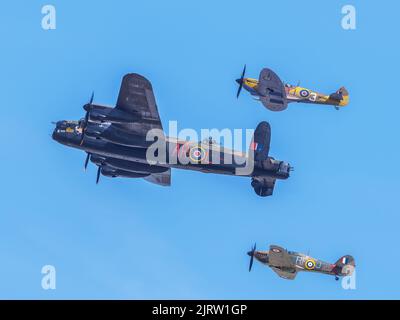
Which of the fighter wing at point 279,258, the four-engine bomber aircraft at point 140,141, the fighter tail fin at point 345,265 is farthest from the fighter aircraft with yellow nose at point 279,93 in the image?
the fighter tail fin at point 345,265

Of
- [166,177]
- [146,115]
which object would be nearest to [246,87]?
[166,177]

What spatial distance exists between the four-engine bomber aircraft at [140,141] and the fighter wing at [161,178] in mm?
3649

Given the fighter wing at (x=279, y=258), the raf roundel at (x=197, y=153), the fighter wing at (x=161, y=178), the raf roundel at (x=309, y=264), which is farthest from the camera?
the raf roundel at (x=309, y=264)

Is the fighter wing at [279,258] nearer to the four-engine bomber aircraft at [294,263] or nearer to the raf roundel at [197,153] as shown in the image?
the four-engine bomber aircraft at [294,263]

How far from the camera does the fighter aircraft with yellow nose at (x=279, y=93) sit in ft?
236

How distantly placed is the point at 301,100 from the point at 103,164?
18.9m

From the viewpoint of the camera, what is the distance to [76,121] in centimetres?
6234

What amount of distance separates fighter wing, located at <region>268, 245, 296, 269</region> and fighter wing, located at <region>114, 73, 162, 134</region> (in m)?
14.0

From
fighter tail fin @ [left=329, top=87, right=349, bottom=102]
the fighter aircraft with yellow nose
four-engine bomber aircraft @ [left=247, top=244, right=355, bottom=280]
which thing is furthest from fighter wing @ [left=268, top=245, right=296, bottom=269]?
fighter tail fin @ [left=329, top=87, right=349, bottom=102]

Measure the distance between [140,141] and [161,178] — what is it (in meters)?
7.40

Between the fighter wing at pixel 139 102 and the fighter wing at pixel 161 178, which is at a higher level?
the fighter wing at pixel 139 102

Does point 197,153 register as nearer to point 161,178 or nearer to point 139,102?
point 139,102

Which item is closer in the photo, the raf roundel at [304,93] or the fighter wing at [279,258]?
the fighter wing at [279,258]

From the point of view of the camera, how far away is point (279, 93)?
7238cm
